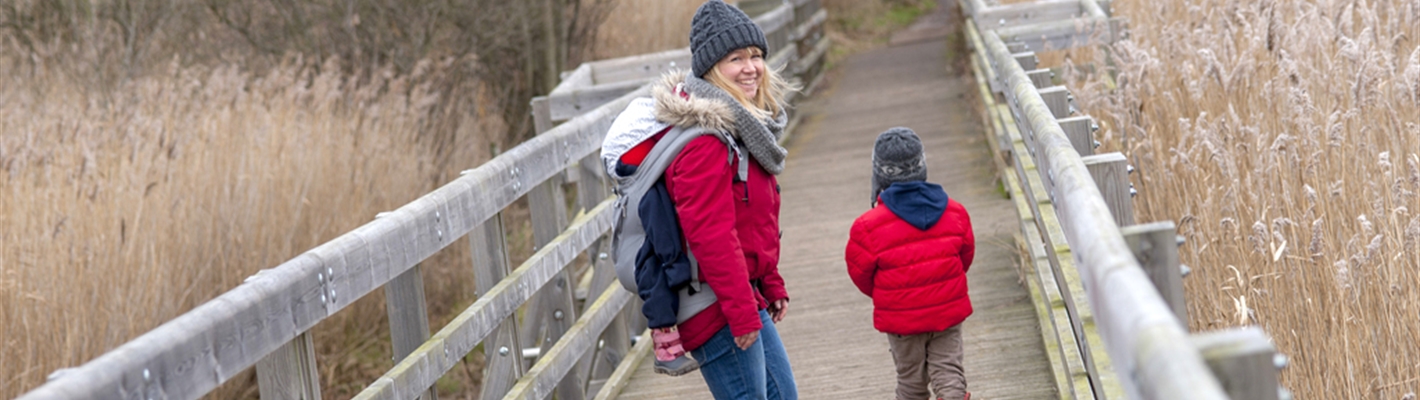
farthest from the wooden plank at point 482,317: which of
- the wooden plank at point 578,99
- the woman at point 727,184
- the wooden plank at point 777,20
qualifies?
the wooden plank at point 777,20

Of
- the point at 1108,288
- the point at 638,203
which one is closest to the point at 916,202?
the point at 638,203

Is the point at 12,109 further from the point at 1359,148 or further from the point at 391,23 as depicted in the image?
the point at 1359,148

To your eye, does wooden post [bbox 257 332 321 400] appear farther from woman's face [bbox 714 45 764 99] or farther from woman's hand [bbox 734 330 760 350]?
woman's face [bbox 714 45 764 99]

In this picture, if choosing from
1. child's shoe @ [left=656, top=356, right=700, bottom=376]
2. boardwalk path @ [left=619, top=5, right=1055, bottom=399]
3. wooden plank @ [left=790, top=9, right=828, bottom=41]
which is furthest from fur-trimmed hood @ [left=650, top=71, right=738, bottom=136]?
wooden plank @ [left=790, top=9, right=828, bottom=41]

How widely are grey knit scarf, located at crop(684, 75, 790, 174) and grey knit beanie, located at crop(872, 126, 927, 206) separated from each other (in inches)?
27.7

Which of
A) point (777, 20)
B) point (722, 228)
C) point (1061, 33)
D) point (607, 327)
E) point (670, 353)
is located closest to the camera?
point (722, 228)

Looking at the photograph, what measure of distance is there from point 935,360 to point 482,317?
54.0 inches

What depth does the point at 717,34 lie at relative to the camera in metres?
3.69

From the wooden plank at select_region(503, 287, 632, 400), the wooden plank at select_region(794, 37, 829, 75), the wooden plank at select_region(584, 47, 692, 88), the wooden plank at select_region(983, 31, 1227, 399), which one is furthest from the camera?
the wooden plank at select_region(794, 37, 829, 75)

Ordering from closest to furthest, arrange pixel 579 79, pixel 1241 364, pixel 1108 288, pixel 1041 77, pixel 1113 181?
pixel 1241 364 → pixel 1108 288 → pixel 1113 181 → pixel 1041 77 → pixel 579 79

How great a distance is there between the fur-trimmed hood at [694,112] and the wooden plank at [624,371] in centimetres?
205

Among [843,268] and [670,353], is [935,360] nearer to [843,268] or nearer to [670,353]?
[670,353]

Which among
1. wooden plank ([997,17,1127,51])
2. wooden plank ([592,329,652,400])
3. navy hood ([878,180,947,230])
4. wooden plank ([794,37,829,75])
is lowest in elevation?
wooden plank ([794,37,829,75])

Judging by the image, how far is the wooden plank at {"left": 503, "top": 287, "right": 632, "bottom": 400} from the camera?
4551mm
